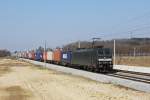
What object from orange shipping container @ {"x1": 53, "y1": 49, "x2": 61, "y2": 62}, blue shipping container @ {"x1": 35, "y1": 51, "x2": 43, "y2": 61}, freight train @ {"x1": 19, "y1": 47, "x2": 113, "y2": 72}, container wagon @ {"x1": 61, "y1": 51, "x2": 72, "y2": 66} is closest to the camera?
freight train @ {"x1": 19, "y1": 47, "x2": 113, "y2": 72}

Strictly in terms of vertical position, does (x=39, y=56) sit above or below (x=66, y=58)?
above

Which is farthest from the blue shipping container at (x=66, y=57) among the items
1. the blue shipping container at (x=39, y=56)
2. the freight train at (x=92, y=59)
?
the blue shipping container at (x=39, y=56)

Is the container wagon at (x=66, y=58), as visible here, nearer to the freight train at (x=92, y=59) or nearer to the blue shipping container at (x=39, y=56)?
the freight train at (x=92, y=59)

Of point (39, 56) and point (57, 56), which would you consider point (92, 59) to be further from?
point (39, 56)

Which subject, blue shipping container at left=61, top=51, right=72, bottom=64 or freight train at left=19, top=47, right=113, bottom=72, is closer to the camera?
freight train at left=19, top=47, right=113, bottom=72

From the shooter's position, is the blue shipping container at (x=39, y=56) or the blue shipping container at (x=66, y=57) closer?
the blue shipping container at (x=66, y=57)

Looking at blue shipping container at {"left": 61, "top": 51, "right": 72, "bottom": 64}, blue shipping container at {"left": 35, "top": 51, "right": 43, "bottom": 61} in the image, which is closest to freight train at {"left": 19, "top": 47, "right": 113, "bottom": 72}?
blue shipping container at {"left": 61, "top": 51, "right": 72, "bottom": 64}

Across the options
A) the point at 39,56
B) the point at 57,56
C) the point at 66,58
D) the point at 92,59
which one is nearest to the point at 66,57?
the point at 66,58

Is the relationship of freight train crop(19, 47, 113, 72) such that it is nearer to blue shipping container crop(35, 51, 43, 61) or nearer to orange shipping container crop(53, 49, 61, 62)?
orange shipping container crop(53, 49, 61, 62)

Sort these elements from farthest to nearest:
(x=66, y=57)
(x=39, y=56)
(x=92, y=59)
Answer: (x=39, y=56), (x=66, y=57), (x=92, y=59)

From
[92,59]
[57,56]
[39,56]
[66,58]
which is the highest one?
[39,56]

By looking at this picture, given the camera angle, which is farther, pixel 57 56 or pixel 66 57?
pixel 57 56

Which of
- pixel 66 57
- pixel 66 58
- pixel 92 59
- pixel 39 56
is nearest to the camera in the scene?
pixel 92 59

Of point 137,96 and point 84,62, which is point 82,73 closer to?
point 84,62
